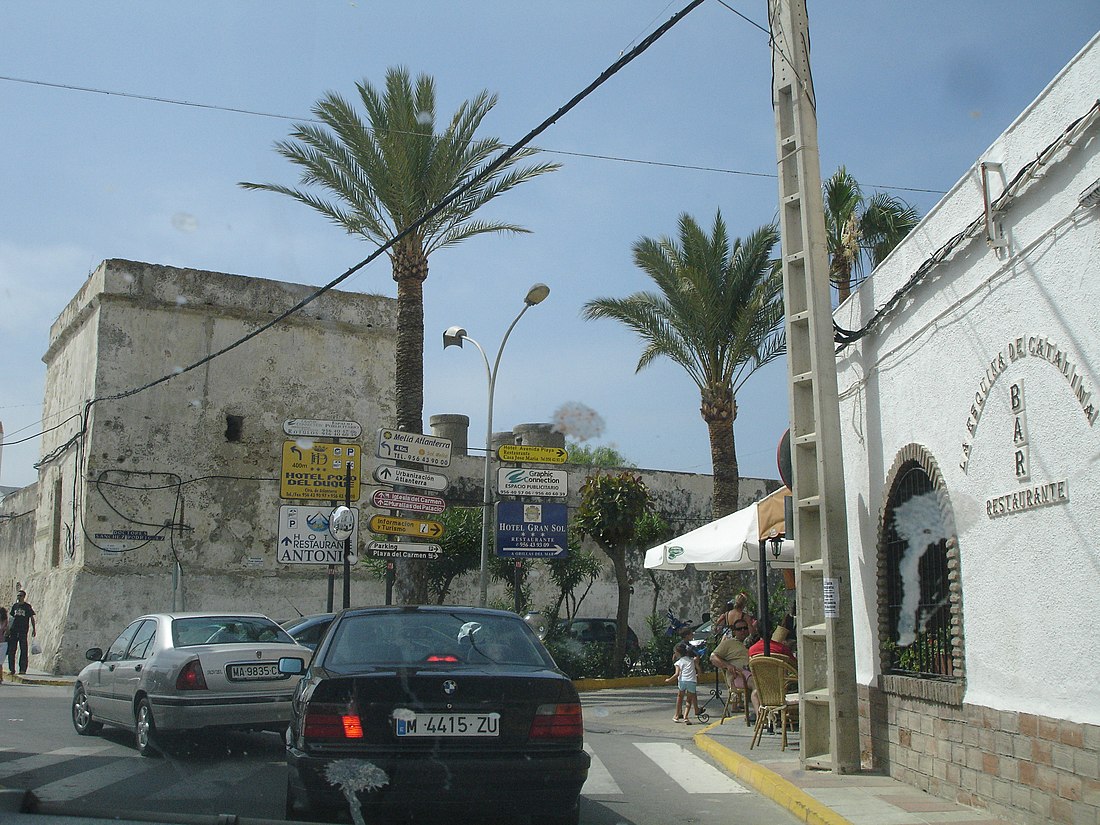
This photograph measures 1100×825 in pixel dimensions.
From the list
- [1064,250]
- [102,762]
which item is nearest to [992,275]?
[1064,250]

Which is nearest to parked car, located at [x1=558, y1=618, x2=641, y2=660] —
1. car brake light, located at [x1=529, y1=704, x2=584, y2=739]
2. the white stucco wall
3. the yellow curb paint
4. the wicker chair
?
the yellow curb paint

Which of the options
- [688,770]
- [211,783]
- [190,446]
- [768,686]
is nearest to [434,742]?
[211,783]

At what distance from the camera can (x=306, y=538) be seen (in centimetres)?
2136

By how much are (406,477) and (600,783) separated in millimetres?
10680

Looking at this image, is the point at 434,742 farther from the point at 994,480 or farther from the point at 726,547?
the point at 726,547

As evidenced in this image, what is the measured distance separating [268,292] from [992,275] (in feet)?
77.4

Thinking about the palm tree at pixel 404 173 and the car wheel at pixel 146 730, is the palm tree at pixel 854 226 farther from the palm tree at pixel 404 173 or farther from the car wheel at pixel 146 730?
the car wheel at pixel 146 730

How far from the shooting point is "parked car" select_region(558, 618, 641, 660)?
2381 cm

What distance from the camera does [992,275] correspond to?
7.41m

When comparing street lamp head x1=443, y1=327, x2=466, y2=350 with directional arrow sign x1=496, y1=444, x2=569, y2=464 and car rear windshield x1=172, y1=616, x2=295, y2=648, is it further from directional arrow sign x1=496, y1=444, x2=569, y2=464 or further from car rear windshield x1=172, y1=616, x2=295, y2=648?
car rear windshield x1=172, y1=616, x2=295, y2=648

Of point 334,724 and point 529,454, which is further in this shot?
point 529,454

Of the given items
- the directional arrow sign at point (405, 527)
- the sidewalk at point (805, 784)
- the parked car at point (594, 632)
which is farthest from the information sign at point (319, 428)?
the sidewalk at point (805, 784)

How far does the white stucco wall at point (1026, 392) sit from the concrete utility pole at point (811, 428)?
60 cm

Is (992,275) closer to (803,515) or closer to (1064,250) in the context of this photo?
(1064,250)
